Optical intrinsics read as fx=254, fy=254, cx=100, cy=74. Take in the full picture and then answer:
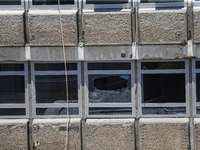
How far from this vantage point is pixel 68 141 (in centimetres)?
480

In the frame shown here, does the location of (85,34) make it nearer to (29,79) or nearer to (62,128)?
(29,79)

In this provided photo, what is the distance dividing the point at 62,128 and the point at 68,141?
273 millimetres

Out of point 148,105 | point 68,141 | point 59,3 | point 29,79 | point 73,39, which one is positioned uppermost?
point 59,3

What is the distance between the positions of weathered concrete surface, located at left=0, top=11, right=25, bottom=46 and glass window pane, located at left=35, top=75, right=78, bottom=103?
79cm

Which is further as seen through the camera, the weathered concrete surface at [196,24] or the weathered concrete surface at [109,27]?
the weathered concrete surface at [109,27]

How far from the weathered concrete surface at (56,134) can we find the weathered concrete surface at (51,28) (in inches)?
58.3

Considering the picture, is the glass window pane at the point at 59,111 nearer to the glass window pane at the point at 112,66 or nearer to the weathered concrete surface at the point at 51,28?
the glass window pane at the point at 112,66

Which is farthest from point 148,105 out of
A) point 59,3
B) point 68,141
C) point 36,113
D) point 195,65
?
point 59,3

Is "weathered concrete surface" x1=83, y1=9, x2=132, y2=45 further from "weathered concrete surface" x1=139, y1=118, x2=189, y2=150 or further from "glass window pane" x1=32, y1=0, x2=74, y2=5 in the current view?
"weathered concrete surface" x1=139, y1=118, x2=189, y2=150

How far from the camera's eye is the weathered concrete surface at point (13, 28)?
4695 millimetres

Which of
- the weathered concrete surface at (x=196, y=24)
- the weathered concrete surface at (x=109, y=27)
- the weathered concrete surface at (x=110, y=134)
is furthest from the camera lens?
the weathered concrete surface at (x=110, y=134)

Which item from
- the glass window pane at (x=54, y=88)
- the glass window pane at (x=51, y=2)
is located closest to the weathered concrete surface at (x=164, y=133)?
the glass window pane at (x=54, y=88)

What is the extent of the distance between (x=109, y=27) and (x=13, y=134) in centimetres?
271

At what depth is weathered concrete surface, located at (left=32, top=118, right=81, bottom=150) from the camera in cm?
478
